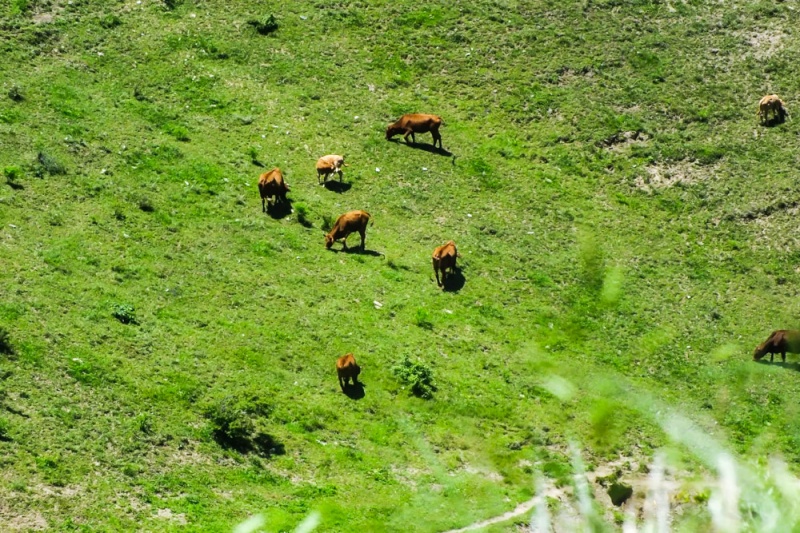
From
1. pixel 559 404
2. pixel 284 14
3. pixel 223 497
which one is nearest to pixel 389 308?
pixel 559 404

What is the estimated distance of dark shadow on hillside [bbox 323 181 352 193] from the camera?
114ft

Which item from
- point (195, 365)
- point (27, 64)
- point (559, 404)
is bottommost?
point (559, 404)

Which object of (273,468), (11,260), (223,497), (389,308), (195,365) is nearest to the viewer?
(223,497)

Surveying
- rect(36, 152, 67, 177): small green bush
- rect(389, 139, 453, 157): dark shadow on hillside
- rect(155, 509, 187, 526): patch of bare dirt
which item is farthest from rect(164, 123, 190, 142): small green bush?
rect(155, 509, 187, 526): patch of bare dirt

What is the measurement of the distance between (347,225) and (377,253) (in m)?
1.53

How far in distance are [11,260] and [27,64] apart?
15.6m

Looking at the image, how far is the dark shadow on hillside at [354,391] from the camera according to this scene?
2431 centimetres

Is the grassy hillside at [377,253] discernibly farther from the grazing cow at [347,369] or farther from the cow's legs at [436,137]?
the cow's legs at [436,137]

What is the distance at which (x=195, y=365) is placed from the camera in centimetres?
2353

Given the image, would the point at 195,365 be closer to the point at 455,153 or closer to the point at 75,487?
the point at 75,487

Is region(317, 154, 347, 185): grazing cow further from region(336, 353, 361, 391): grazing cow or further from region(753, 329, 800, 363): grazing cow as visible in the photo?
region(753, 329, 800, 363): grazing cow

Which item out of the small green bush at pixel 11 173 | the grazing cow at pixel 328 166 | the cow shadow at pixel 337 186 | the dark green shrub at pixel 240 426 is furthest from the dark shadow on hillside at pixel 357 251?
the small green bush at pixel 11 173

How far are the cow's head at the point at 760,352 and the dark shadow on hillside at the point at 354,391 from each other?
1339cm

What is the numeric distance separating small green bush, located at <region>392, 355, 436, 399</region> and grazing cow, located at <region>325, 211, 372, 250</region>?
669cm
